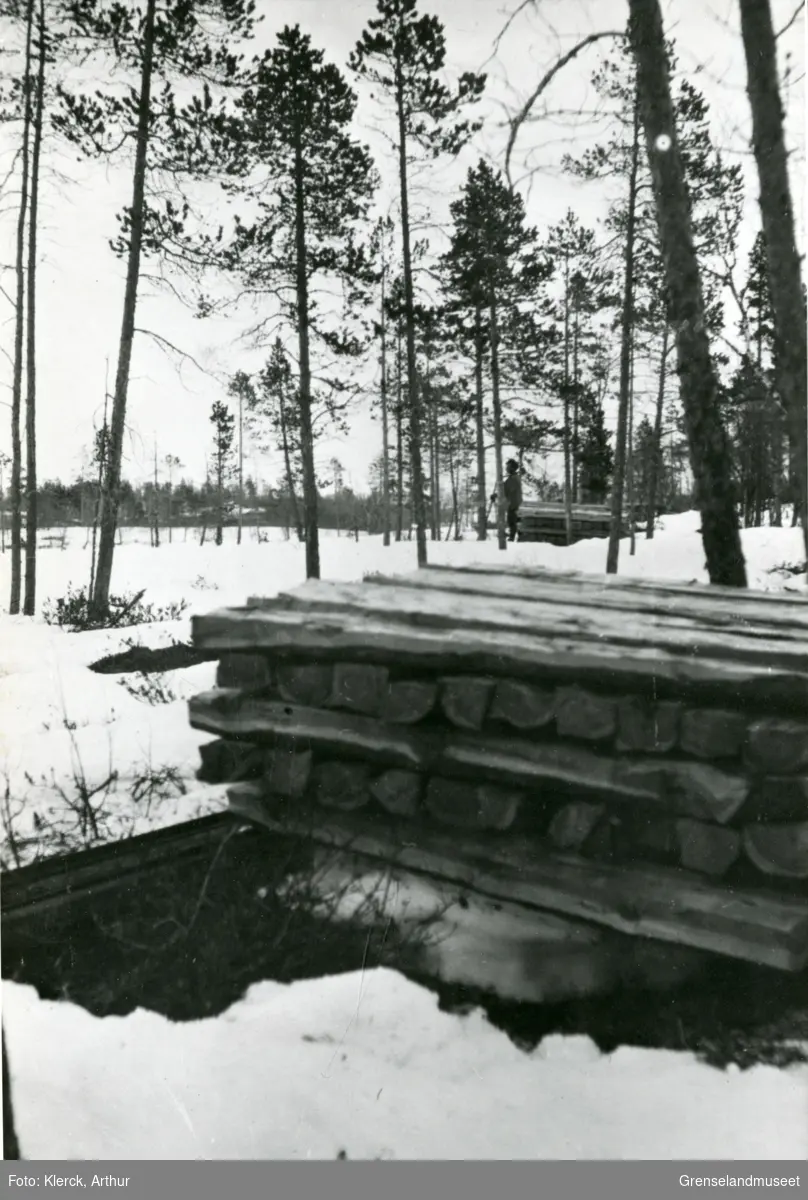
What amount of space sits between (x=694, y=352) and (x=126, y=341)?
A: 3.98 meters

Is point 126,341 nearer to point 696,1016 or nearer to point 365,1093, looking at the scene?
point 365,1093

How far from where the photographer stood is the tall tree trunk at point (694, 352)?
535cm

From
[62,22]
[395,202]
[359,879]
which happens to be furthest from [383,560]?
[359,879]

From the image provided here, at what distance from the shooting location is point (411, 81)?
477 cm

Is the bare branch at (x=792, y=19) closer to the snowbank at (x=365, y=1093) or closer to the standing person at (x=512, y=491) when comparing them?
the snowbank at (x=365, y=1093)

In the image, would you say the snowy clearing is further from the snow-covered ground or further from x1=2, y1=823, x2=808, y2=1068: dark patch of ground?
the snow-covered ground

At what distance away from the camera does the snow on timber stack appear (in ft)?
8.06

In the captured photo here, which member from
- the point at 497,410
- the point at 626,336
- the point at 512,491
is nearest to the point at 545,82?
the point at 626,336

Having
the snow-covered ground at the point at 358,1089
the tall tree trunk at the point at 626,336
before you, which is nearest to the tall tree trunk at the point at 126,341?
the snow-covered ground at the point at 358,1089

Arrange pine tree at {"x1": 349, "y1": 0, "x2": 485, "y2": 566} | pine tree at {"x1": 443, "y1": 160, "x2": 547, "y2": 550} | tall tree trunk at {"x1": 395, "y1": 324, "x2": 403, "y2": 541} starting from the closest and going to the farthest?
pine tree at {"x1": 349, "y1": 0, "x2": 485, "y2": 566}
pine tree at {"x1": 443, "y1": 160, "x2": 547, "y2": 550}
tall tree trunk at {"x1": 395, "y1": 324, "x2": 403, "y2": 541}

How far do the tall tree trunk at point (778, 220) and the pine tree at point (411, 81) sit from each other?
5.16 ft

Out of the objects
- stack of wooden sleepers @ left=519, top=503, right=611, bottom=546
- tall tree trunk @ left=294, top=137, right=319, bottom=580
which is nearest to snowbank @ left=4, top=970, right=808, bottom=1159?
tall tree trunk @ left=294, top=137, right=319, bottom=580

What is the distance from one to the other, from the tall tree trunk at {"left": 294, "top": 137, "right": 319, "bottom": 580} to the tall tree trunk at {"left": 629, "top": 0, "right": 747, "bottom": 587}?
370cm

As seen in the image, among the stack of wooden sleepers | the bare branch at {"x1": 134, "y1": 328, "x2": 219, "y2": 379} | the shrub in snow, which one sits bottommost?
the shrub in snow
